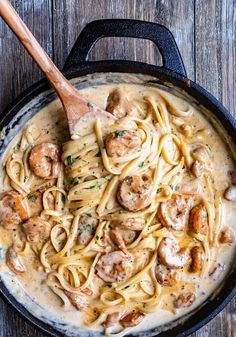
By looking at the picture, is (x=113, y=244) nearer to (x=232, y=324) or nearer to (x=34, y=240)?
(x=34, y=240)

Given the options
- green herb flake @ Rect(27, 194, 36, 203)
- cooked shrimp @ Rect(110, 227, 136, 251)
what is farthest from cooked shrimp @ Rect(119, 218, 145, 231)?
green herb flake @ Rect(27, 194, 36, 203)

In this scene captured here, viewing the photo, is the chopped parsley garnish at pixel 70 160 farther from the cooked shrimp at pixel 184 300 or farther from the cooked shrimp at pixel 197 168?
the cooked shrimp at pixel 184 300

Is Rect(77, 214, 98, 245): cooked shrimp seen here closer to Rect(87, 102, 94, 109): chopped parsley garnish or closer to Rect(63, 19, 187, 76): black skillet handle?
Rect(87, 102, 94, 109): chopped parsley garnish

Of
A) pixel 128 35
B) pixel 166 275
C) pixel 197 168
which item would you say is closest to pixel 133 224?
pixel 166 275

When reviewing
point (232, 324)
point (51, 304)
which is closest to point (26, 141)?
point (51, 304)

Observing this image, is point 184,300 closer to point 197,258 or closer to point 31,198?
point 197,258

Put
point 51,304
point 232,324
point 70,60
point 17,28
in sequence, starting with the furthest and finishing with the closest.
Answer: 1. point 232,324
2. point 51,304
3. point 70,60
4. point 17,28
